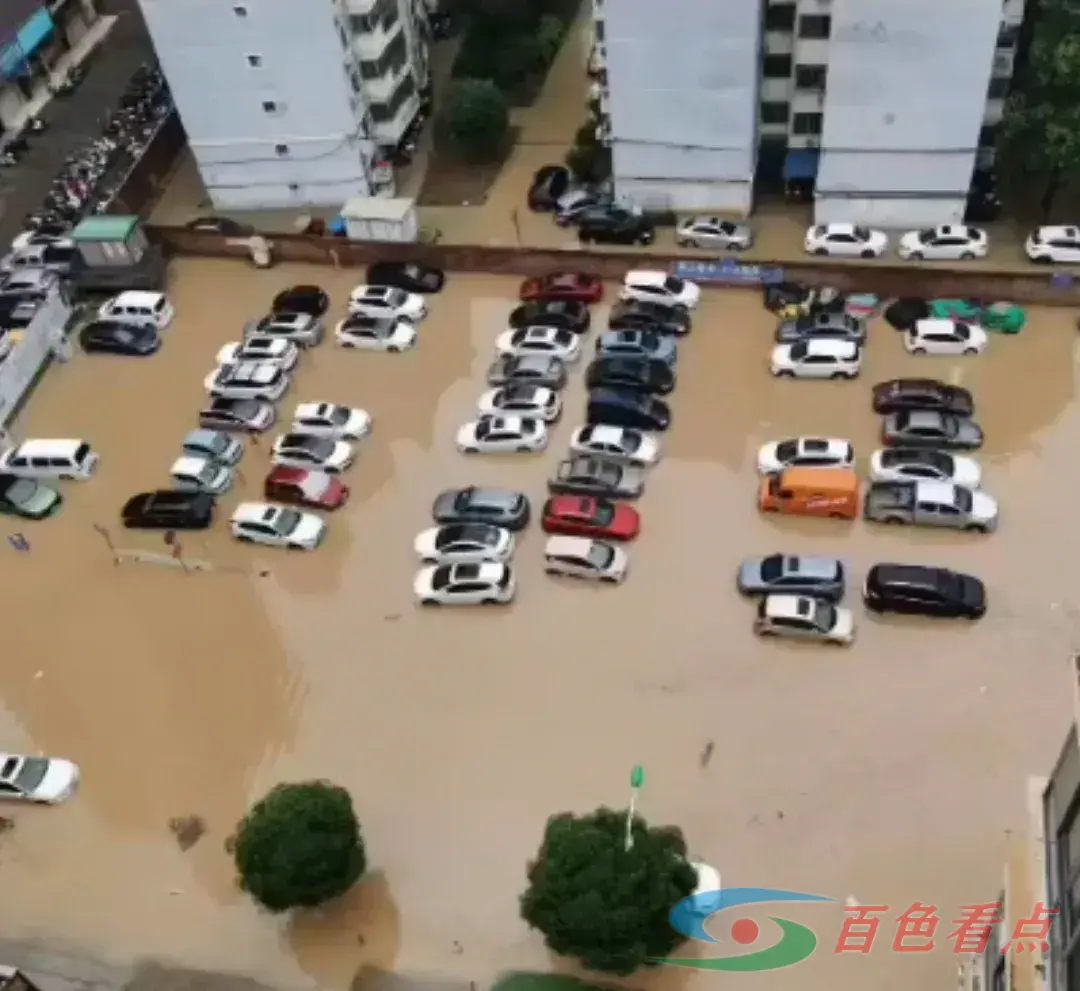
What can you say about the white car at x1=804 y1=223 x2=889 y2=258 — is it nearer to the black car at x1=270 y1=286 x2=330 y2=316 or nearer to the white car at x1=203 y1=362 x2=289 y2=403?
the black car at x1=270 y1=286 x2=330 y2=316

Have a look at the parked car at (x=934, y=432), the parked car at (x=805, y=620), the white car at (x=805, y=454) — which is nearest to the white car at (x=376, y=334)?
the white car at (x=805, y=454)

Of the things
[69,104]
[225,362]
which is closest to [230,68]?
[225,362]

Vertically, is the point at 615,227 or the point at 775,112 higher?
the point at 775,112

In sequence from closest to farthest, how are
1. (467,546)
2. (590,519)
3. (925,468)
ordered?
1. (467,546)
2. (925,468)
3. (590,519)

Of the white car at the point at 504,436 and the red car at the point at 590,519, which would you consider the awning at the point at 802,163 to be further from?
A: the red car at the point at 590,519

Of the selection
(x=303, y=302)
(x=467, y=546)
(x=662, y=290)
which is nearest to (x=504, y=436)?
(x=467, y=546)

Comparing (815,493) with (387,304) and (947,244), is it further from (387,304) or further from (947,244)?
(387,304)
